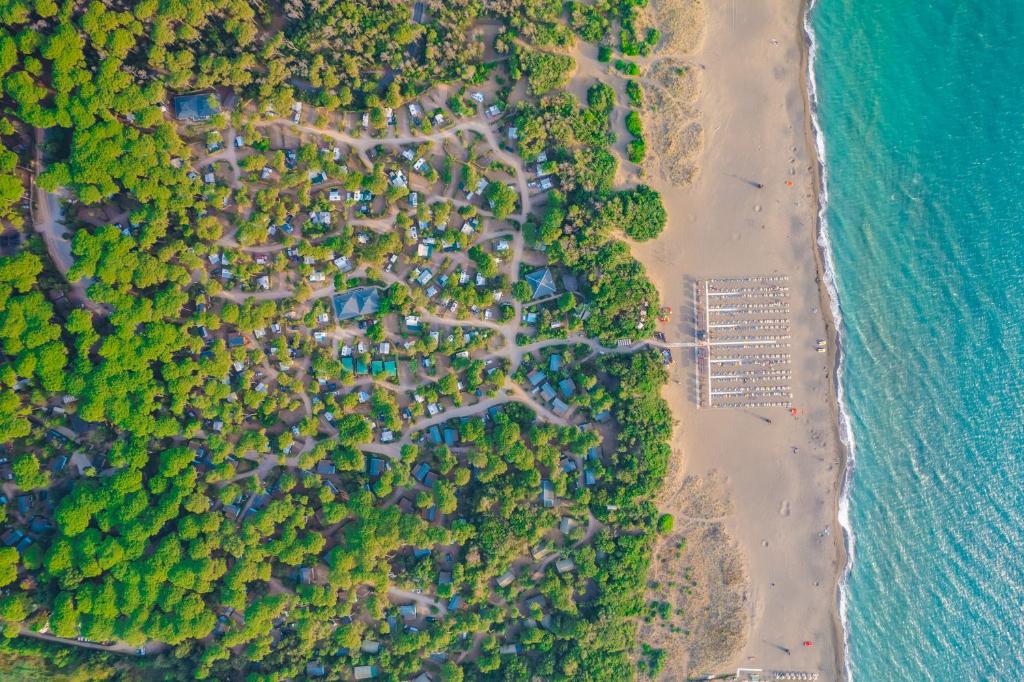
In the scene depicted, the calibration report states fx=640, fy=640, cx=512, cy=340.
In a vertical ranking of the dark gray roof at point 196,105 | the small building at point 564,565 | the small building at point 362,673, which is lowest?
the small building at point 362,673

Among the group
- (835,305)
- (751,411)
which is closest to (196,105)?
(751,411)

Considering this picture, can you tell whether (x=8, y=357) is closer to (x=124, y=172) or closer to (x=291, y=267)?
(x=124, y=172)

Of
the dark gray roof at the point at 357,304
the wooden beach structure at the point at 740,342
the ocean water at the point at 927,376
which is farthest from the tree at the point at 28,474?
the ocean water at the point at 927,376

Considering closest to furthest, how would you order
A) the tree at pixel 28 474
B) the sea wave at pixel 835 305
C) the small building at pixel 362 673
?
1. the tree at pixel 28 474
2. the small building at pixel 362 673
3. the sea wave at pixel 835 305

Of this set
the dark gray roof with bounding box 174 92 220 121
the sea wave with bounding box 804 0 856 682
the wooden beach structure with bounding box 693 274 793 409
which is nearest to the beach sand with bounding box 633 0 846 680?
the sea wave with bounding box 804 0 856 682

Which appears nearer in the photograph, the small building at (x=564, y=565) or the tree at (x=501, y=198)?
the tree at (x=501, y=198)

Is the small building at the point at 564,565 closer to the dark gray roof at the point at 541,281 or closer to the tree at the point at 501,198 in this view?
the dark gray roof at the point at 541,281

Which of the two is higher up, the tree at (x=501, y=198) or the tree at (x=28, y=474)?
the tree at (x=501, y=198)
